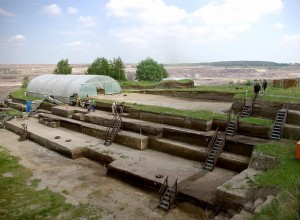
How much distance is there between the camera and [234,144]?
49.3ft

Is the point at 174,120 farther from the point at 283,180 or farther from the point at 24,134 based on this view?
the point at 24,134

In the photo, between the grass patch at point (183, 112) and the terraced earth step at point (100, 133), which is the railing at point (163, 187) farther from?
the grass patch at point (183, 112)

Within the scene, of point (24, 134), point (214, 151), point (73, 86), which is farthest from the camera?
point (73, 86)

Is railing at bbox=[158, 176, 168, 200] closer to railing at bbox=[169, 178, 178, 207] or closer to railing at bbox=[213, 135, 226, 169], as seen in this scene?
railing at bbox=[169, 178, 178, 207]

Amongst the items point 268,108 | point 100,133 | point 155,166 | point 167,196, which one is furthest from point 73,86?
point 167,196

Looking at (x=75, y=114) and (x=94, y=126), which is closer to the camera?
(x=94, y=126)

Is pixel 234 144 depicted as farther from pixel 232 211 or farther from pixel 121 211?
pixel 121 211

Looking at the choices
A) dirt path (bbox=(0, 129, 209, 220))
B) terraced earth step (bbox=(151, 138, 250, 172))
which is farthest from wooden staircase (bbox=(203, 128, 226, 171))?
dirt path (bbox=(0, 129, 209, 220))

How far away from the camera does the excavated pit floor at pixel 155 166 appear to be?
12.1 m

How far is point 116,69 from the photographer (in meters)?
47.2

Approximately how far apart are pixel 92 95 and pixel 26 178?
16725 mm

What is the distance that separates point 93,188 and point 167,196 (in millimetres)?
3727

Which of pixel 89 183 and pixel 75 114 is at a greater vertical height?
pixel 75 114

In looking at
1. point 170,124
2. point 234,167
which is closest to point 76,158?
point 170,124
